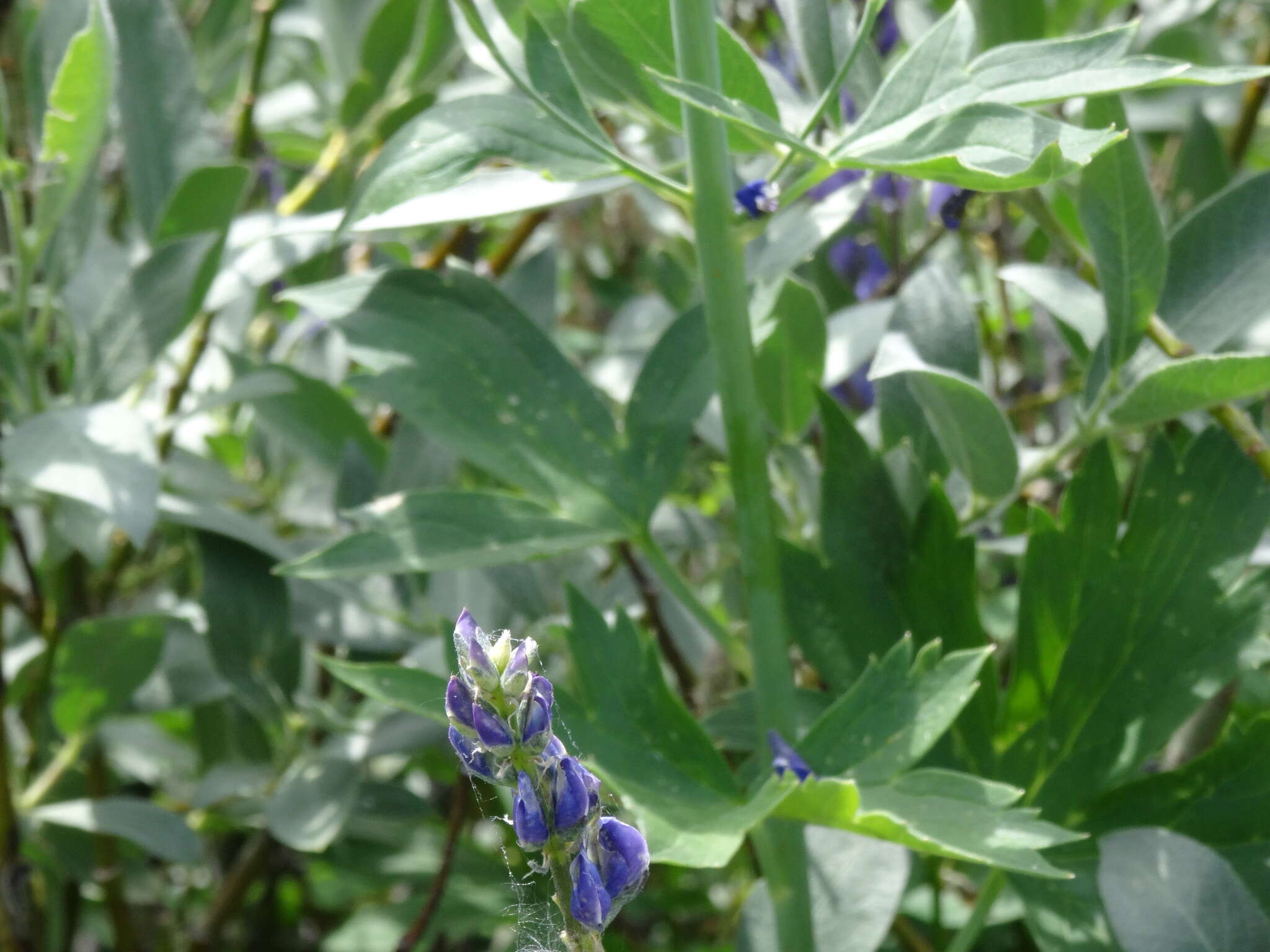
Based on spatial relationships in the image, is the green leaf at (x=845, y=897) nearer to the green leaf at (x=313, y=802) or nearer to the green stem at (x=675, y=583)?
the green stem at (x=675, y=583)

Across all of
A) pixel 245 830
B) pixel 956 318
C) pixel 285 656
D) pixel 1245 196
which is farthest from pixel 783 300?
pixel 245 830

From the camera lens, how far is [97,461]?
2.16 feet

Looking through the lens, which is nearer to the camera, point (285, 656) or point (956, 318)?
point (956, 318)

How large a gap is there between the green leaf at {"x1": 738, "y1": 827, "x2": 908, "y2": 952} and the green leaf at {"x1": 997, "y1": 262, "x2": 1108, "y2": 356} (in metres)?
0.26

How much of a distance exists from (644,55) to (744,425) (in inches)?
6.4

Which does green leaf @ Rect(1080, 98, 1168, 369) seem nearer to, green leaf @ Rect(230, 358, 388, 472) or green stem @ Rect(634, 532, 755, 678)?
green stem @ Rect(634, 532, 755, 678)

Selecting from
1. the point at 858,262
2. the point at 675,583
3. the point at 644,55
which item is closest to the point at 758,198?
the point at 644,55

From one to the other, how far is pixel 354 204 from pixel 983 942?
1.87 feet

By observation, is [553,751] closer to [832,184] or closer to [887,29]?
[832,184]

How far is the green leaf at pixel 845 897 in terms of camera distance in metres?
0.56

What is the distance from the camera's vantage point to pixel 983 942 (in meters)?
0.79

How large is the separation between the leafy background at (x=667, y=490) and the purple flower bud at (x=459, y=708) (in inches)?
2.8

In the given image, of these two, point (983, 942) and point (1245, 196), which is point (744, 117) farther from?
point (983, 942)

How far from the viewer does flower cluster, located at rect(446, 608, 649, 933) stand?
0.33m
